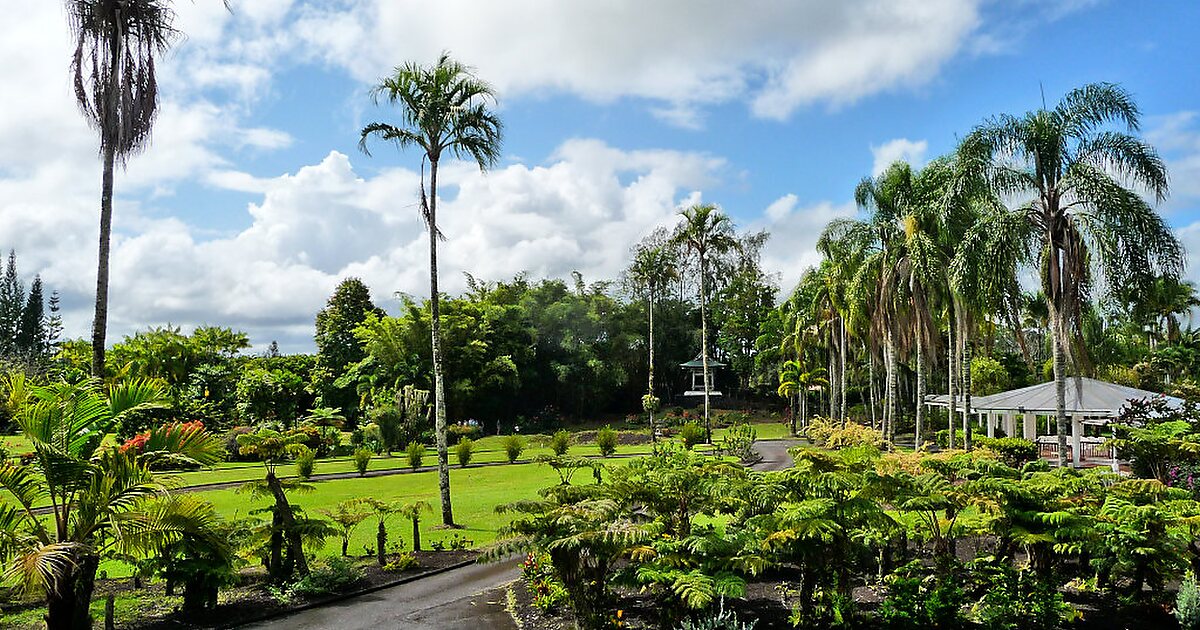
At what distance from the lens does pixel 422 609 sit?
970cm

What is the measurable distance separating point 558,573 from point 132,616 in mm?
5546

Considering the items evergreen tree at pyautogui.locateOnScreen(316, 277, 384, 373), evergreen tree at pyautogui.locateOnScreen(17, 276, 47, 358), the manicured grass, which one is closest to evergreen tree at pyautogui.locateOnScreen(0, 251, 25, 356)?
evergreen tree at pyautogui.locateOnScreen(17, 276, 47, 358)

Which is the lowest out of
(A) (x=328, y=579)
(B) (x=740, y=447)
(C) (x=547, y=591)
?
(A) (x=328, y=579)

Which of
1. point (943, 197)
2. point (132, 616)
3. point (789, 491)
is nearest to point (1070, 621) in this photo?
point (789, 491)

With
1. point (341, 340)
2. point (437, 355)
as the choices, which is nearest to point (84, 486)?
point (437, 355)

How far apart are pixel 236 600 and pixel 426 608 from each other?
2624 millimetres

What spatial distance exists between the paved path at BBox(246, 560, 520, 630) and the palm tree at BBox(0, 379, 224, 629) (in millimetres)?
1924

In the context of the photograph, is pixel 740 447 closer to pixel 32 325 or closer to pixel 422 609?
pixel 422 609

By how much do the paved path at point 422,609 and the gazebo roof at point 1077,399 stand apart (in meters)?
19.0

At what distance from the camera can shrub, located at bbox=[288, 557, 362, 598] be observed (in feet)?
33.1

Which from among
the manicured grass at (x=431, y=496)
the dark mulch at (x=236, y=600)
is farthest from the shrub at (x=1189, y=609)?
the manicured grass at (x=431, y=496)

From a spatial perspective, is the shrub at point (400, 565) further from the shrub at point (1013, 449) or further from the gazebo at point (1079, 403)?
the gazebo at point (1079, 403)

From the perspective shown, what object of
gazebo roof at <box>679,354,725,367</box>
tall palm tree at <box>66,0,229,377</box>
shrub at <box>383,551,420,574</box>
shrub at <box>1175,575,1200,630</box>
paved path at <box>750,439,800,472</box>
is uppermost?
tall palm tree at <box>66,0,229,377</box>

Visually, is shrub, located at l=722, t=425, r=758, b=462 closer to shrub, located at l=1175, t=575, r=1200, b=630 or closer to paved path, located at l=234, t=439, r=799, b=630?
paved path, located at l=234, t=439, r=799, b=630
